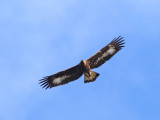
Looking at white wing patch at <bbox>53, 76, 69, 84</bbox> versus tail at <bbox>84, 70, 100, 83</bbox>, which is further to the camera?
white wing patch at <bbox>53, 76, 69, 84</bbox>

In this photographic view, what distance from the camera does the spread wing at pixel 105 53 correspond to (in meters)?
21.9

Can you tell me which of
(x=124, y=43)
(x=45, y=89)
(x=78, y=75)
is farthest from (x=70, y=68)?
(x=124, y=43)

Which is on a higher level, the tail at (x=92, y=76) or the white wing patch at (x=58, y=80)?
the white wing patch at (x=58, y=80)

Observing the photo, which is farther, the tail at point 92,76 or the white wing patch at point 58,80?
the white wing patch at point 58,80

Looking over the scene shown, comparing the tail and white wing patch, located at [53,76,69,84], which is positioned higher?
white wing patch, located at [53,76,69,84]

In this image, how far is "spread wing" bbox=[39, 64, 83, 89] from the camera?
72.7 ft

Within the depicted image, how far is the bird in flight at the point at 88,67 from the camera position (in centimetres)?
2162

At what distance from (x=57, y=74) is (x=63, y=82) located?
23.0 inches

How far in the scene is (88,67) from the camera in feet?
71.1

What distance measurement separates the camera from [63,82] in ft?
73.3

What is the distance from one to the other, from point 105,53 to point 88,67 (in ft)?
4.27

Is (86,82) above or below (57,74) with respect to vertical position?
below

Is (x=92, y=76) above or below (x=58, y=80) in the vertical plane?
below

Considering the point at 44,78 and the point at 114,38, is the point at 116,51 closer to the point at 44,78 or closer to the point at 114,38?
the point at 114,38
